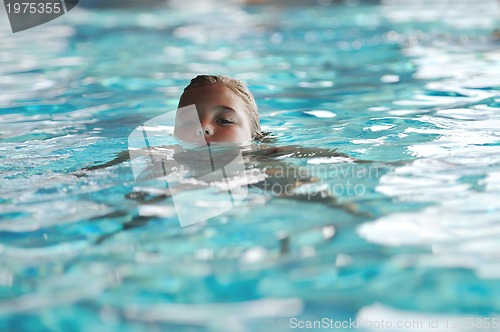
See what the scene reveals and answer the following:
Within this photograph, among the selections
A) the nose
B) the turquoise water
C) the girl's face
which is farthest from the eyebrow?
the turquoise water

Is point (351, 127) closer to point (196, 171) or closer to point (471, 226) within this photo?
point (196, 171)

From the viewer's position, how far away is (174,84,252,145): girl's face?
3.19 metres

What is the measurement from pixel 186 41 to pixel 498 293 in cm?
707

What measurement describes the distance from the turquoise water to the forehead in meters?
0.46

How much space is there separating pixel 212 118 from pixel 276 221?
1088 millimetres

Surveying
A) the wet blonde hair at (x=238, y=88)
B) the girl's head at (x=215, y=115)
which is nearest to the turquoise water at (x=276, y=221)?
the wet blonde hair at (x=238, y=88)

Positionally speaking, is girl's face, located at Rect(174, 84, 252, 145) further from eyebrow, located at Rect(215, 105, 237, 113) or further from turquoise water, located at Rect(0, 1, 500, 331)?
turquoise water, located at Rect(0, 1, 500, 331)

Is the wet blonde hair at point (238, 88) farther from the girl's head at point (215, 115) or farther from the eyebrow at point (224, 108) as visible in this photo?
the eyebrow at point (224, 108)

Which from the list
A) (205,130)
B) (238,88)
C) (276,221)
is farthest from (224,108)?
(276,221)

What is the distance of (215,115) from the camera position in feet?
10.7

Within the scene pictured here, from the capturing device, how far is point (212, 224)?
228cm

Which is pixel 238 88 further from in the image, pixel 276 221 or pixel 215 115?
pixel 276 221

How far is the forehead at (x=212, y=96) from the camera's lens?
3314 millimetres

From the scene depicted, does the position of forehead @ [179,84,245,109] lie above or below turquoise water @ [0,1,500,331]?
above
